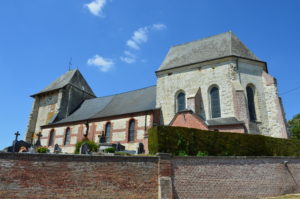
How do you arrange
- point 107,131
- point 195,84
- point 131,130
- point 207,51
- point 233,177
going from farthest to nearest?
point 107,131 < point 131,130 < point 207,51 < point 195,84 < point 233,177

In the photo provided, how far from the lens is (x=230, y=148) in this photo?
1131 cm

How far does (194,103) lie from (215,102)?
6.00ft

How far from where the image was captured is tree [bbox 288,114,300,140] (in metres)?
29.1

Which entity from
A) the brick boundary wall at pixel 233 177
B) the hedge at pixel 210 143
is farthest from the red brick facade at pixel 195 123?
the brick boundary wall at pixel 233 177

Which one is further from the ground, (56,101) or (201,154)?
(56,101)

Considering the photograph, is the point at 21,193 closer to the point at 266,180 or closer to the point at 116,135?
the point at 266,180

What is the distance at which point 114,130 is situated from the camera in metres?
21.9

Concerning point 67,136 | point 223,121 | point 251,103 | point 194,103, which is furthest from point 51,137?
point 251,103

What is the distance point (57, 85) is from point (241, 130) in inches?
984

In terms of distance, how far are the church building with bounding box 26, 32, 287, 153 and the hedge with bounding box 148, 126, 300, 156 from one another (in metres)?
3.27

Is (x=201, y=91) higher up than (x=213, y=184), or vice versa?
(x=201, y=91)

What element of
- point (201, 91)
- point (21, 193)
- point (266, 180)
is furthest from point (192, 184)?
point (201, 91)

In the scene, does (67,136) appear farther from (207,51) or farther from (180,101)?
(207,51)

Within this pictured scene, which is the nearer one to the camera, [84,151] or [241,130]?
[84,151]
